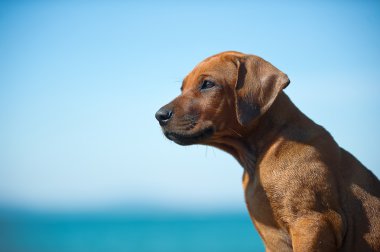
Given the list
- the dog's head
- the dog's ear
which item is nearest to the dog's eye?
the dog's head

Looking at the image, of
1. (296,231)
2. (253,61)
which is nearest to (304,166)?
(296,231)

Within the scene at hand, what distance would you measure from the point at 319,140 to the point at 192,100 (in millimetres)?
1490

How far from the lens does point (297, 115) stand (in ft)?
20.5

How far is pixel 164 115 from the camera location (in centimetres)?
625

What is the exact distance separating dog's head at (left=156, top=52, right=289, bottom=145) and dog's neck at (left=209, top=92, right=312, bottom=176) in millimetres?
125

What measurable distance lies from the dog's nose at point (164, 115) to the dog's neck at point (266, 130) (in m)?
0.71

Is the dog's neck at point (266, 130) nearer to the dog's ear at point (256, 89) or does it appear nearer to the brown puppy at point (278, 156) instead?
the brown puppy at point (278, 156)

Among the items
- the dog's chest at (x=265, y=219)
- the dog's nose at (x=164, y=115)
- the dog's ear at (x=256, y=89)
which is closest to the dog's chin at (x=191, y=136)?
the dog's nose at (x=164, y=115)

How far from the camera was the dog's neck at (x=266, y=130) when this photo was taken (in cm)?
611

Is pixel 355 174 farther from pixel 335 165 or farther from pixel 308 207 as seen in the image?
pixel 308 207

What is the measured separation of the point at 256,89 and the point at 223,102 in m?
0.41

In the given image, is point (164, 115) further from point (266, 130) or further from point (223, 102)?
point (266, 130)

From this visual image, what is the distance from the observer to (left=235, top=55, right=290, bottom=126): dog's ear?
5.95 metres

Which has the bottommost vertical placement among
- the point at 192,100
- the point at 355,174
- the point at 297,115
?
the point at 355,174
